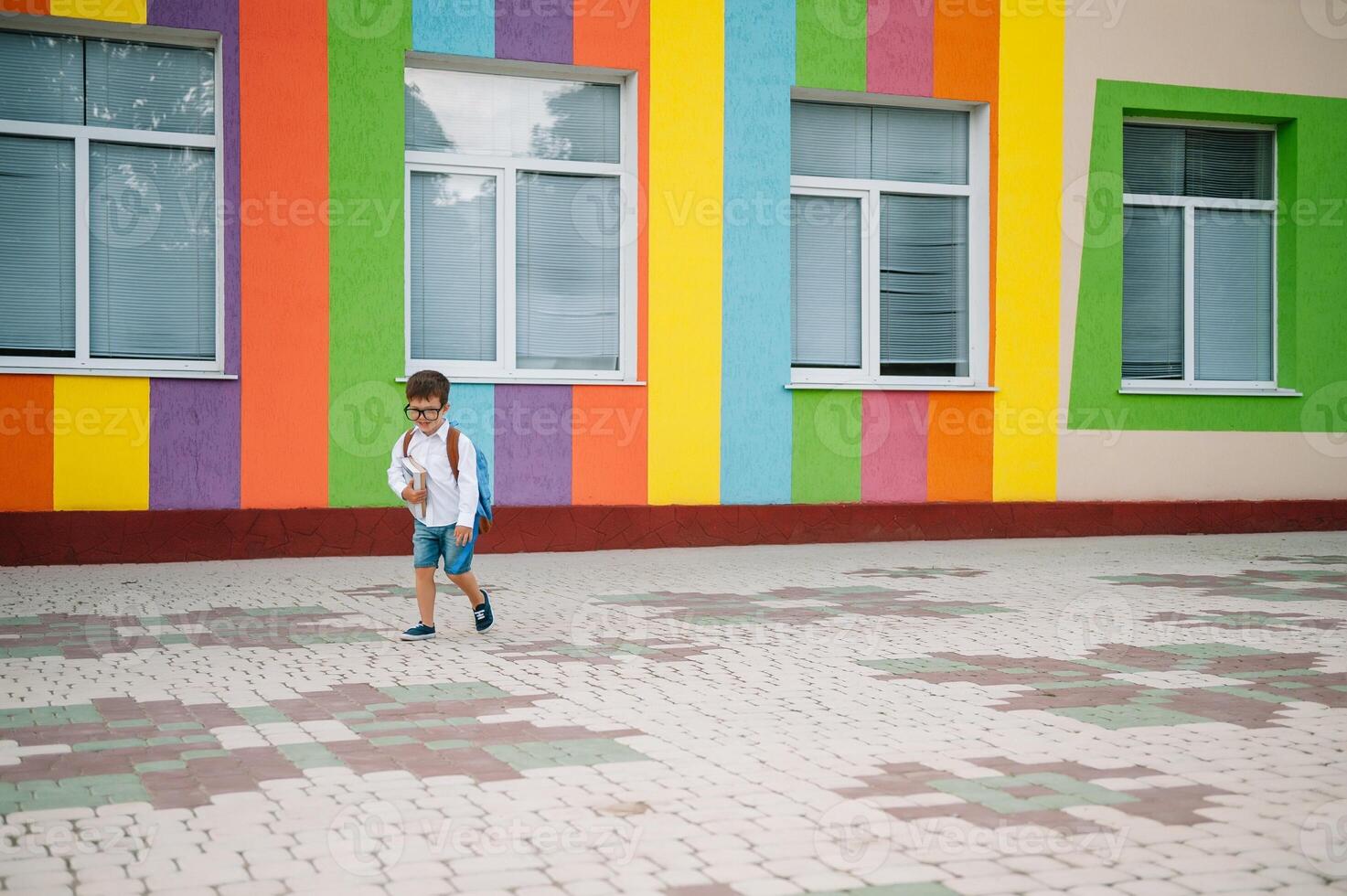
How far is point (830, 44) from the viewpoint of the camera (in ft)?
45.1

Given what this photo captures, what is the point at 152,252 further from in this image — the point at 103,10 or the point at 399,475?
the point at 399,475

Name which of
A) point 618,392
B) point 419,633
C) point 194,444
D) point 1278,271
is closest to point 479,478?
point 419,633

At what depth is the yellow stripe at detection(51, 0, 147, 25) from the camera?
11297 mm

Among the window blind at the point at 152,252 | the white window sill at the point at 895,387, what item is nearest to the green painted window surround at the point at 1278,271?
the white window sill at the point at 895,387

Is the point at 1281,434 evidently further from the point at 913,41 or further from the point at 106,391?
the point at 106,391

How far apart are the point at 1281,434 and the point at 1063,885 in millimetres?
13225

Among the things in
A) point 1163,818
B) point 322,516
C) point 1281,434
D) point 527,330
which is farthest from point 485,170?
point 1163,818

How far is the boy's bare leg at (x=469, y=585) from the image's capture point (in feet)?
25.7

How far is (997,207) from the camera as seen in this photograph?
14.4m

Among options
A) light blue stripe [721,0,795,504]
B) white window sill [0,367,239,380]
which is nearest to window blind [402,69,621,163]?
light blue stripe [721,0,795,504]

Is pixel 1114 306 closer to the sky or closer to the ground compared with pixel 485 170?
closer to the ground

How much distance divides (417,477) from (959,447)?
24.9ft

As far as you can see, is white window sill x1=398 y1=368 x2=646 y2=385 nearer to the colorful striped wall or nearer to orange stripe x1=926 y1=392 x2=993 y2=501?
the colorful striped wall

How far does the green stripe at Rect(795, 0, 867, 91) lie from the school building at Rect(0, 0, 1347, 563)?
0.13ft
